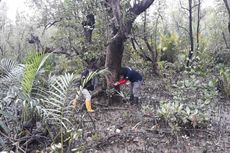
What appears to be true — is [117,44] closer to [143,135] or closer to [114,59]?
[114,59]

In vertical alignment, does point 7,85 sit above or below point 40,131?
above

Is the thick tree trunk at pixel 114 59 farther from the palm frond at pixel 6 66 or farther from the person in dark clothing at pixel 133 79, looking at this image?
the palm frond at pixel 6 66

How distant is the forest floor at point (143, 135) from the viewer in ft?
19.1

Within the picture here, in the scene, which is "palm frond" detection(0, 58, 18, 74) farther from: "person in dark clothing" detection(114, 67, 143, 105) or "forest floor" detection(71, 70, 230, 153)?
"person in dark clothing" detection(114, 67, 143, 105)

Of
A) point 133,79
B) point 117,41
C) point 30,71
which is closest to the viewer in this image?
point 30,71

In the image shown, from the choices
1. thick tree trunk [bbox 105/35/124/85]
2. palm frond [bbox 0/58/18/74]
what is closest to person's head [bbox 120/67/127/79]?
thick tree trunk [bbox 105/35/124/85]

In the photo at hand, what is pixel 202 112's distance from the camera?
7199 millimetres

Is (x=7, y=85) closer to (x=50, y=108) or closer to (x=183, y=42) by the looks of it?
(x=50, y=108)

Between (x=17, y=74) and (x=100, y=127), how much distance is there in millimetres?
2055

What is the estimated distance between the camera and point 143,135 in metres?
6.27

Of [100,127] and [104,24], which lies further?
[104,24]

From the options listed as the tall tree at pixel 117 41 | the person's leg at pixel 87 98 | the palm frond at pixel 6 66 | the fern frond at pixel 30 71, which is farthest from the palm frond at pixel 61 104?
the tall tree at pixel 117 41

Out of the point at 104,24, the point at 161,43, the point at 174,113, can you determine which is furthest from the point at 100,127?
the point at 161,43

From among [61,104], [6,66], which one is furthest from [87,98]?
[61,104]
